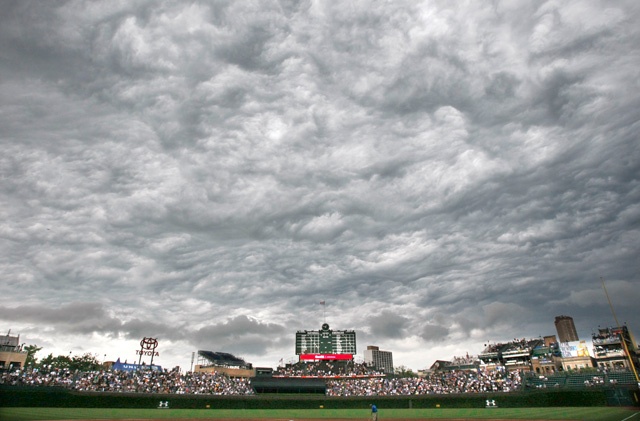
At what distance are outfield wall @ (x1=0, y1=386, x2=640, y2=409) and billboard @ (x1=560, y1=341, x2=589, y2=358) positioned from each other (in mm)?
68209

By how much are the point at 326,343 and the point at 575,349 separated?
A: 2797 inches

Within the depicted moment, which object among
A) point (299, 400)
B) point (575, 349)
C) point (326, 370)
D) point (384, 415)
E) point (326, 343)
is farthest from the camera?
point (575, 349)

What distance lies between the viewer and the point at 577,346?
115 m

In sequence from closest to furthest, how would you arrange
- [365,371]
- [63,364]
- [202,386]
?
[202,386] < [365,371] < [63,364]

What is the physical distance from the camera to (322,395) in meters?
71.0

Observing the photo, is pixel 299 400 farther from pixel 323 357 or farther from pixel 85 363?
pixel 85 363

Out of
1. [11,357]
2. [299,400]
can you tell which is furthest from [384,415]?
[11,357]

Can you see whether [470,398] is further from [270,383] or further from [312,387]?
[270,383]

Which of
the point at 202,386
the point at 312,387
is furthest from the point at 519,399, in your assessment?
the point at 202,386

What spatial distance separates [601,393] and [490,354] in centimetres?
9539

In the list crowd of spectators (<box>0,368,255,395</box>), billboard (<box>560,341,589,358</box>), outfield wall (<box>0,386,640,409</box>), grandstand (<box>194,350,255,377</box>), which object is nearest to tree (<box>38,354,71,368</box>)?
grandstand (<box>194,350,255,377</box>)

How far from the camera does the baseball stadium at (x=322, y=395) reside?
156 feet

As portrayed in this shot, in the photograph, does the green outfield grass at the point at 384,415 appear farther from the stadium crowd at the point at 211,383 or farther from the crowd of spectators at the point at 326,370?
the crowd of spectators at the point at 326,370

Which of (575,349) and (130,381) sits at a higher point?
(575,349)
